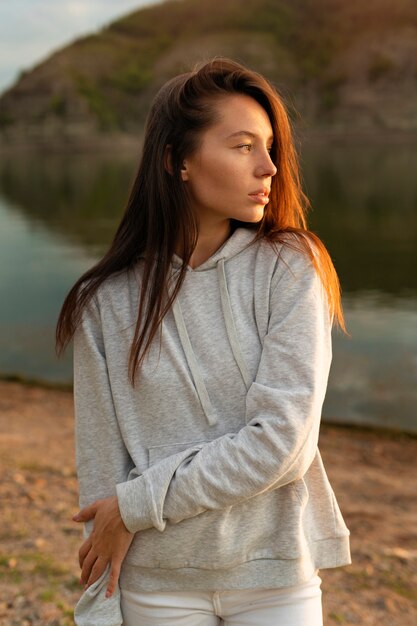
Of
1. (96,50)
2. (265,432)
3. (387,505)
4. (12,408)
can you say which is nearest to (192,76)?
(265,432)

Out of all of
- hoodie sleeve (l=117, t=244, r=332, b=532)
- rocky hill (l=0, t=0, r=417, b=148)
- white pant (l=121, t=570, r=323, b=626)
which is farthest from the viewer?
rocky hill (l=0, t=0, r=417, b=148)

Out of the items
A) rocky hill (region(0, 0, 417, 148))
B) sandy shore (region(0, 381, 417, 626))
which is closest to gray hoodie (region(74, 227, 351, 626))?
sandy shore (region(0, 381, 417, 626))

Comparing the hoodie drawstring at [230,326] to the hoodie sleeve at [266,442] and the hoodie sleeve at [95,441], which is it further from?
the hoodie sleeve at [95,441]

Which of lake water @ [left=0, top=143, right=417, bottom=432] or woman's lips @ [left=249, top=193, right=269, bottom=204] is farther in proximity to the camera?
lake water @ [left=0, top=143, right=417, bottom=432]

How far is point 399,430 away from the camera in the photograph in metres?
9.09

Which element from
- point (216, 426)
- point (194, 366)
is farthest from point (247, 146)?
point (216, 426)

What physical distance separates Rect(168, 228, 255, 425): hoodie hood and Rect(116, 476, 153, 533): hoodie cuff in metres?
0.18

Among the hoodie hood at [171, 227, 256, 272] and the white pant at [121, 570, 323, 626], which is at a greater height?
the hoodie hood at [171, 227, 256, 272]

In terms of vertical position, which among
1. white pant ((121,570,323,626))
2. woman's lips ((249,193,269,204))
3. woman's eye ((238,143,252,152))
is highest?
woman's eye ((238,143,252,152))

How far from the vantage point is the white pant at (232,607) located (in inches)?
59.5

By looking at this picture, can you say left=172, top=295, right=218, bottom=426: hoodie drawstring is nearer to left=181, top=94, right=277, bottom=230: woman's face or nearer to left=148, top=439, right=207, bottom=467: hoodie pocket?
left=148, top=439, right=207, bottom=467: hoodie pocket

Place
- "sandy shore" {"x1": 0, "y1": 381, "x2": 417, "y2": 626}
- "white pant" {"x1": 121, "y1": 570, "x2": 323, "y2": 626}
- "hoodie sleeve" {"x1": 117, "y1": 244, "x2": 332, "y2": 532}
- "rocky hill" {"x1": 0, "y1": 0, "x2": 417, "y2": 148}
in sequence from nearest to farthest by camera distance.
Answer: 1. "hoodie sleeve" {"x1": 117, "y1": 244, "x2": 332, "y2": 532}
2. "white pant" {"x1": 121, "y1": 570, "x2": 323, "y2": 626}
3. "sandy shore" {"x1": 0, "y1": 381, "x2": 417, "y2": 626}
4. "rocky hill" {"x1": 0, "y1": 0, "x2": 417, "y2": 148}

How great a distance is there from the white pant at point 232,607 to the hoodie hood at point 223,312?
340mm

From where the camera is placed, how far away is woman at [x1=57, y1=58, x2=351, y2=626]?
4.76ft
